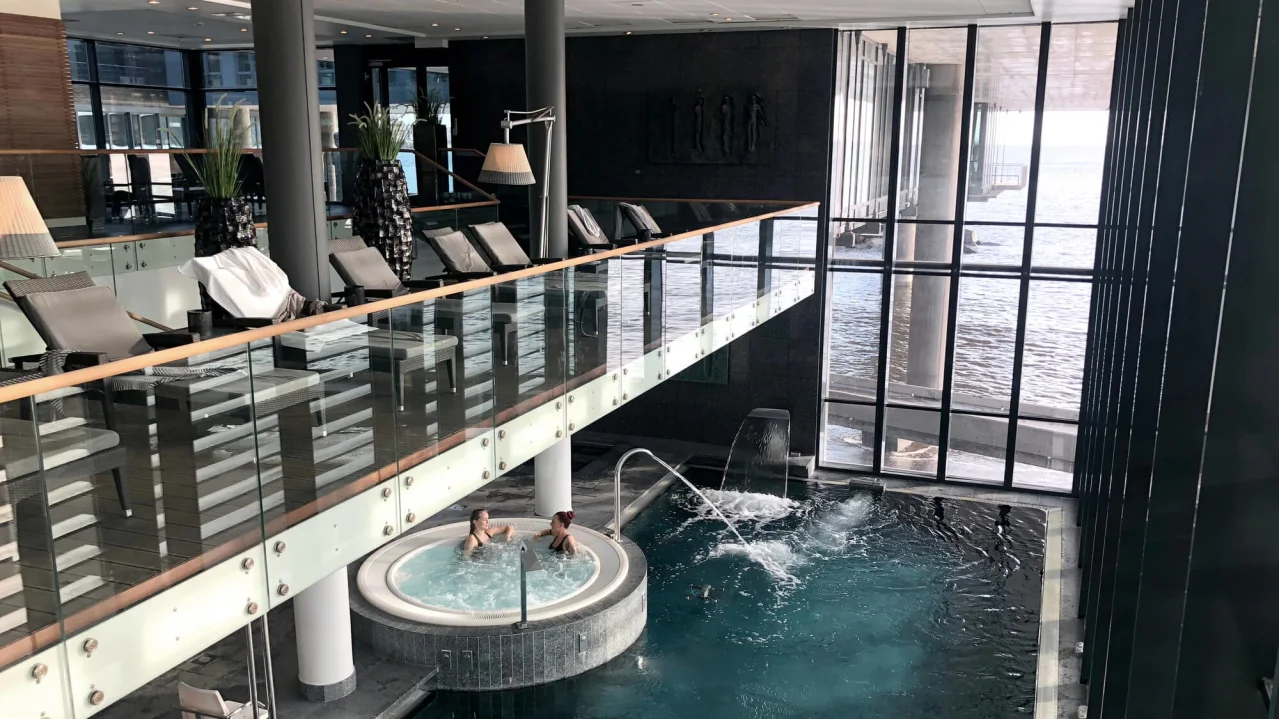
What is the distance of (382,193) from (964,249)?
29.7ft

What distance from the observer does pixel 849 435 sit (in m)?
16.5

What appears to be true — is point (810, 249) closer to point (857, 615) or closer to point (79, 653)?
point (857, 615)

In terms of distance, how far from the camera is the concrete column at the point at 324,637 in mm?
8898

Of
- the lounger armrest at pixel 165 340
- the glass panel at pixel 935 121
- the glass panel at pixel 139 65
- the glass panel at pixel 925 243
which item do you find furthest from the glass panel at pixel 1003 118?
the glass panel at pixel 139 65

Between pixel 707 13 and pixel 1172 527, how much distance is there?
1101 cm

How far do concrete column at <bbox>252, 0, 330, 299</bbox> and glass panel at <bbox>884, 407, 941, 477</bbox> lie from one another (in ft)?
35.5

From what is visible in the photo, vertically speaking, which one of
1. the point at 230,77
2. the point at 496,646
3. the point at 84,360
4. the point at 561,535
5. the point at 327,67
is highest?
the point at 327,67

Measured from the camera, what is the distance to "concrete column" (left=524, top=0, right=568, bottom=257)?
10.8 metres

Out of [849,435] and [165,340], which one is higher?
[165,340]

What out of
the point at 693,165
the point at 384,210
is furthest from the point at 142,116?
the point at 384,210

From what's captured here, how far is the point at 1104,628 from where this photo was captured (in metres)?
7.32

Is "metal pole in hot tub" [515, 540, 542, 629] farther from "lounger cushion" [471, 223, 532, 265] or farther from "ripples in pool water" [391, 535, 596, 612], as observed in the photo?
"lounger cushion" [471, 223, 532, 265]

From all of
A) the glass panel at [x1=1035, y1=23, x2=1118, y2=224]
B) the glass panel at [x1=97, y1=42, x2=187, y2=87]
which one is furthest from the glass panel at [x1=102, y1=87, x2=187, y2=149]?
the glass panel at [x1=1035, y1=23, x2=1118, y2=224]

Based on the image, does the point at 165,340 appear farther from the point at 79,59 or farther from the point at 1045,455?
the point at 79,59
